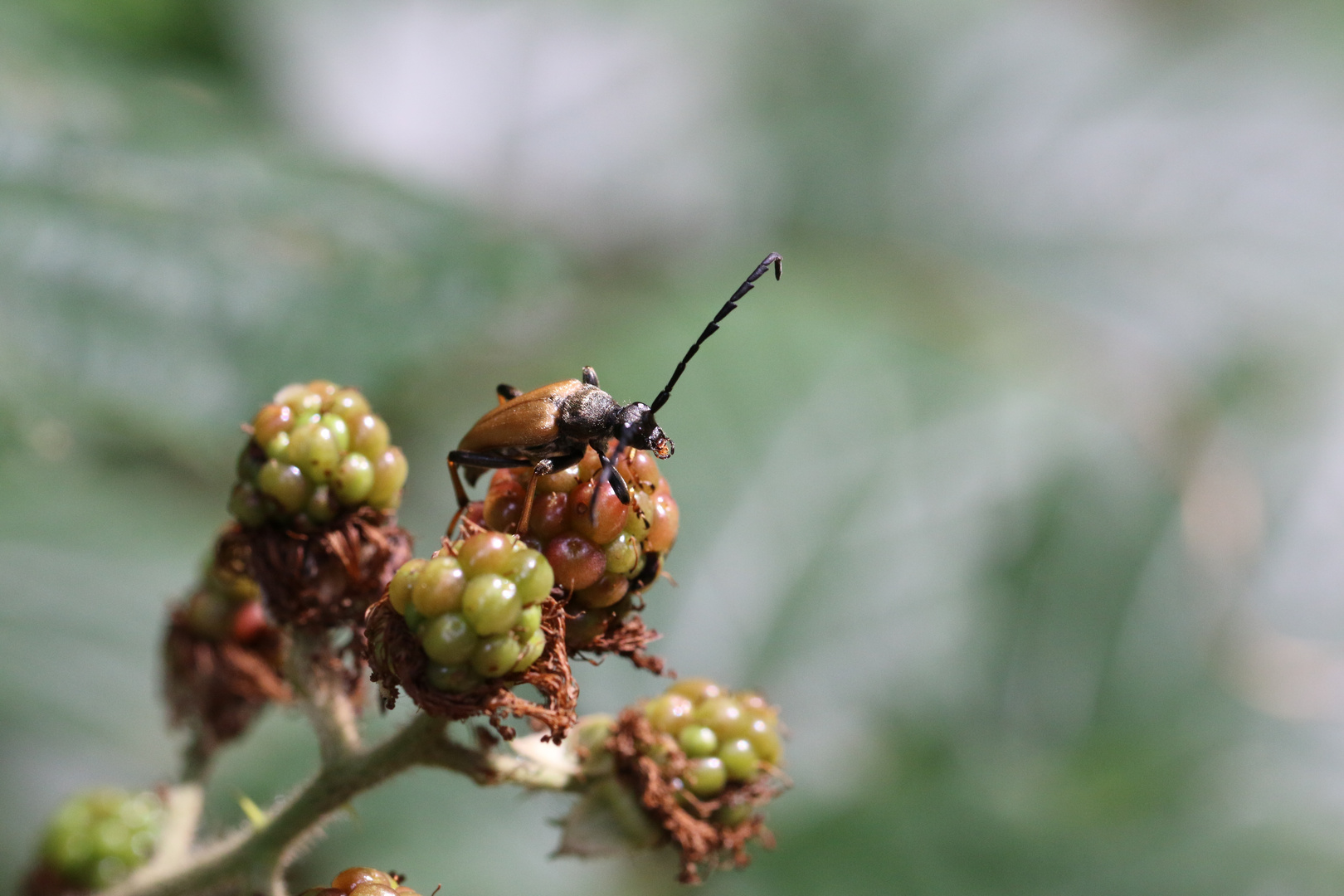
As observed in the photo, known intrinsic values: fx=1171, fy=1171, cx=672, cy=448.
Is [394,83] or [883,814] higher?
[394,83]

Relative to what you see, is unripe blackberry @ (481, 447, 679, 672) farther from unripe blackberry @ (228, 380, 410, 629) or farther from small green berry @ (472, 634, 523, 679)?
unripe blackberry @ (228, 380, 410, 629)

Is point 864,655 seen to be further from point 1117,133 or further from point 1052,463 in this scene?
point 1117,133

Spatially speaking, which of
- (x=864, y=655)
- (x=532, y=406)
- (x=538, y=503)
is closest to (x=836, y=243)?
(x=864, y=655)

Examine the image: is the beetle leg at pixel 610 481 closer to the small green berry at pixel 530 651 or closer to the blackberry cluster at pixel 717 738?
the small green berry at pixel 530 651

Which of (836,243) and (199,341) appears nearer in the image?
(199,341)

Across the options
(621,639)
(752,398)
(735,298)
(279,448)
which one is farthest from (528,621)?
(752,398)

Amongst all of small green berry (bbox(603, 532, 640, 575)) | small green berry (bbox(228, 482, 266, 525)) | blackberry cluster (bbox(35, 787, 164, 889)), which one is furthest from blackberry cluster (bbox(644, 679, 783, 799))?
blackberry cluster (bbox(35, 787, 164, 889))

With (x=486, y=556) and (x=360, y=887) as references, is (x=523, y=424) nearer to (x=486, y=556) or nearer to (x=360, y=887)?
(x=486, y=556)
